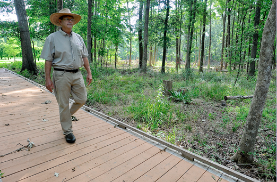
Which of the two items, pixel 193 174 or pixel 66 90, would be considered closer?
pixel 193 174

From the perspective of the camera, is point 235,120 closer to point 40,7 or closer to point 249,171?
point 249,171

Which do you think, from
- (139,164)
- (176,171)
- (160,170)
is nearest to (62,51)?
(139,164)

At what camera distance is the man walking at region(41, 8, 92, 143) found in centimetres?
291

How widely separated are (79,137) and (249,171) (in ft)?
10.2

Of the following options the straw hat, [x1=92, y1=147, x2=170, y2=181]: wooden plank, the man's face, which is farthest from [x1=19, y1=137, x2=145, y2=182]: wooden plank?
the straw hat

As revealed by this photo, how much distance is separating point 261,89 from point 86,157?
3071 millimetres

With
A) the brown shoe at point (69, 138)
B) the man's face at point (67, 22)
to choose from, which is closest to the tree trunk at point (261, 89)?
the brown shoe at point (69, 138)

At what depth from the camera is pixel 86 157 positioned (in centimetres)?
278

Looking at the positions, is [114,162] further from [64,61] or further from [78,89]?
[64,61]

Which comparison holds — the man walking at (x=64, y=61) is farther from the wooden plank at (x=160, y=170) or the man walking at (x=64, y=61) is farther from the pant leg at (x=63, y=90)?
the wooden plank at (x=160, y=170)

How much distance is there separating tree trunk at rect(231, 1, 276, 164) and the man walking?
307 centimetres

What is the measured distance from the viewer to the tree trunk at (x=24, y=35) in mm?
10773

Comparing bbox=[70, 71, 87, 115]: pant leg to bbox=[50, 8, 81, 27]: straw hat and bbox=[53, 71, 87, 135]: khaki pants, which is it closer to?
bbox=[53, 71, 87, 135]: khaki pants

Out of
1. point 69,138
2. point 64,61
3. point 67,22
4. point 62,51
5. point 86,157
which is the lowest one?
point 86,157
